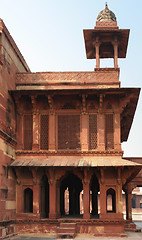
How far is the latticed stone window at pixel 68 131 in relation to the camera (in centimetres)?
1747

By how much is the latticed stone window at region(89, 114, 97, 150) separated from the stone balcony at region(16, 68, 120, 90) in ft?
5.42

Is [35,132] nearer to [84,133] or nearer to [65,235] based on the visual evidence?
[84,133]

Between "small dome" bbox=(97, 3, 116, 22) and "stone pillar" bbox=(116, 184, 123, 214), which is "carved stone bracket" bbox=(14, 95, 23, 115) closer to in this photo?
"stone pillar" bbox=(116, 184, 123, 214)

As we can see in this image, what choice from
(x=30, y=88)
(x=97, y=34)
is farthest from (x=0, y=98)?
(x=97, y=34)

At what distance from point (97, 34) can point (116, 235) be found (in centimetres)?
1101

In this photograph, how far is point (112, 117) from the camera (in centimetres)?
1759

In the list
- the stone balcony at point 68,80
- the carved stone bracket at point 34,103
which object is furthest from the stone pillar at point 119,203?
the carved stone bracket at point 34,103

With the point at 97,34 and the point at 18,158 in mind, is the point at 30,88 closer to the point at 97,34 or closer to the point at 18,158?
the point at 18,158

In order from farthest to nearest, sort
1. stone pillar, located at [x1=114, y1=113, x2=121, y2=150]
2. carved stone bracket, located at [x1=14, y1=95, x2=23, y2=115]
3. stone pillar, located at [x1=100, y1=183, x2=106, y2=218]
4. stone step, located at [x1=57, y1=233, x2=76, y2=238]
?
carved stone bracket, located at [x1=14, y1=95, x2=23, y2=115], stone pillar, located at [x1=114, y1=113, x2=121, y2=150], stone pillar, located at [x1=100, y1=183, x2=106, y2=218], stone step, located at [x1=57, y1=233, x2=76, y2=238]

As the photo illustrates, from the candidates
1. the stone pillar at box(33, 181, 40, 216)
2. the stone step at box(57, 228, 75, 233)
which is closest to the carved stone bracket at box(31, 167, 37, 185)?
the stone pillar at box(33, 181, 40, 216)

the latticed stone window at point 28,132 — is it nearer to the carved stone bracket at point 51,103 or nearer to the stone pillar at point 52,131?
the stone pillar at point 52,131

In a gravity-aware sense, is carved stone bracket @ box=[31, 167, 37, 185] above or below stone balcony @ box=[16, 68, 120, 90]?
below

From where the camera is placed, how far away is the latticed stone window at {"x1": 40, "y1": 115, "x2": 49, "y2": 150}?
57.6 ft

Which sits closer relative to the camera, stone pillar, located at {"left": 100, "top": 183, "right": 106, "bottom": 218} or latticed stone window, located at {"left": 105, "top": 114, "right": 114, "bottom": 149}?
stone pillar, located at {"left": 100, "top": 183, "right": 106, "bottom": 218}
